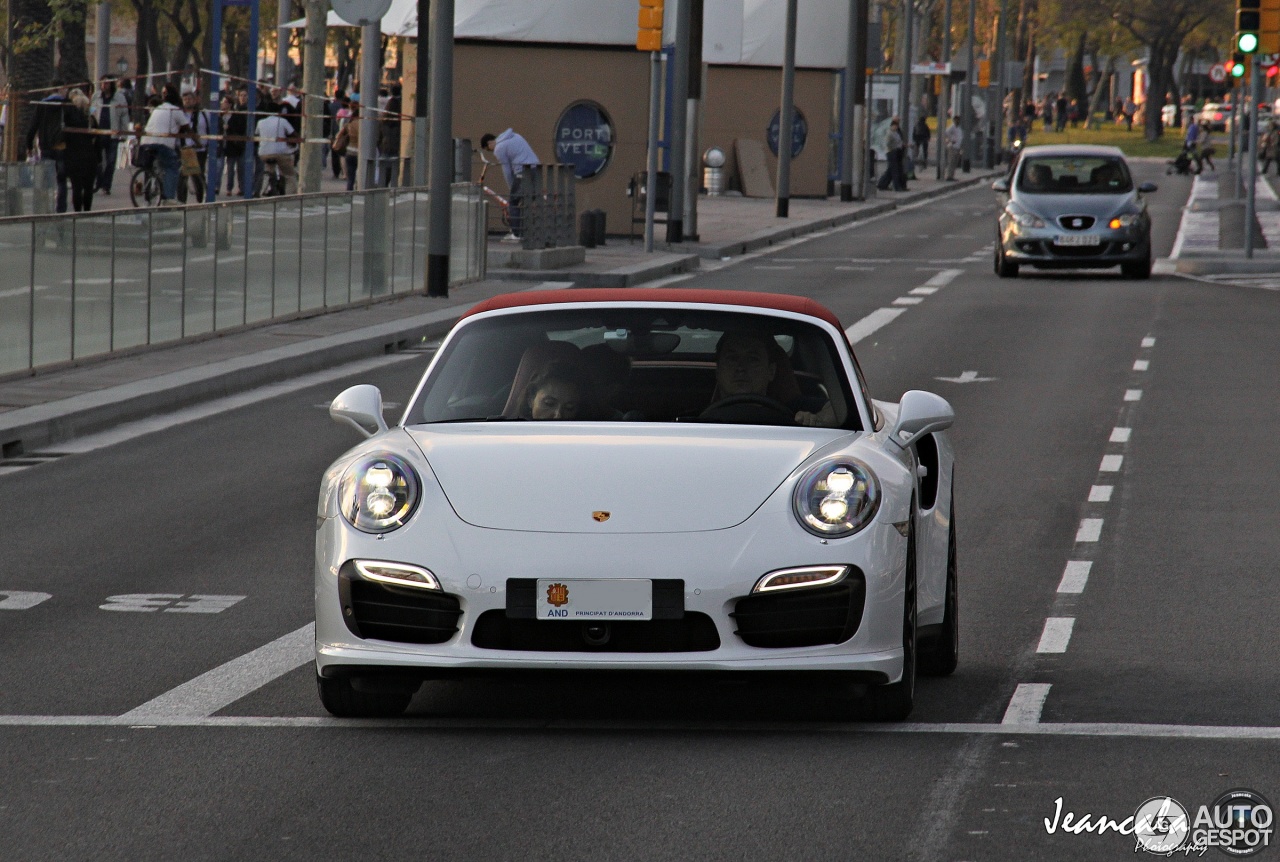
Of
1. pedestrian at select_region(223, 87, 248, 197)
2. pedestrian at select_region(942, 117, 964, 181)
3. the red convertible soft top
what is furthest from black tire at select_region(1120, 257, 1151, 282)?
pedestrian at select_region(942, 117, 964, 181)

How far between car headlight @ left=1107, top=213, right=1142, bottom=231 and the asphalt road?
16533 mm

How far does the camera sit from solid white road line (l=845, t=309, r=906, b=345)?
76.1 feet

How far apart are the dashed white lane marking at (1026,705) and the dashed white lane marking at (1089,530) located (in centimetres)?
355

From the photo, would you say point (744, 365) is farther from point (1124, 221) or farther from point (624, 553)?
point (1124, 221)

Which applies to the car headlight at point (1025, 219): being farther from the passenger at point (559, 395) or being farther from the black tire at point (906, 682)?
the black tire at point (906, 682)

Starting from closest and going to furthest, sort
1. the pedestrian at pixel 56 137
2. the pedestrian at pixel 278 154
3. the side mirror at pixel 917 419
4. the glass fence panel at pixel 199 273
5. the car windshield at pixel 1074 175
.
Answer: the side mirror at pixel 917 419, the glass fence panel at pixel 199 273, the car windshield at pixel 1074 175, the pedestrian at pixel 56 137, the pedestrian at pixel 278 154

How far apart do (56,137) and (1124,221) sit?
51.3ft

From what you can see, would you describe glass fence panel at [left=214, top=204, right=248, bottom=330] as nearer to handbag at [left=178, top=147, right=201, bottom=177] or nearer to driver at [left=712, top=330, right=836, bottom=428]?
driver at [left=712, top=330, right=836, bottom=428]

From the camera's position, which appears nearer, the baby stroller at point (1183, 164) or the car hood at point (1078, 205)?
the car hood at point (1078, 205)

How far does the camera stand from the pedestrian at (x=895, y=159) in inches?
2498

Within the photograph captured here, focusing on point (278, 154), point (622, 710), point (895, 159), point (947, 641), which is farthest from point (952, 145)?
point (622, 710)

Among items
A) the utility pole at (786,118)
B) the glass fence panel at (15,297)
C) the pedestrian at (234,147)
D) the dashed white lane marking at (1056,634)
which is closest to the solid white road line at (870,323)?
the glass fence panel at (15,297)

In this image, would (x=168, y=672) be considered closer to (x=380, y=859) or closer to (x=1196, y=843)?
(x=380, y=859)

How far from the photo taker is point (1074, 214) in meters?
30.9
